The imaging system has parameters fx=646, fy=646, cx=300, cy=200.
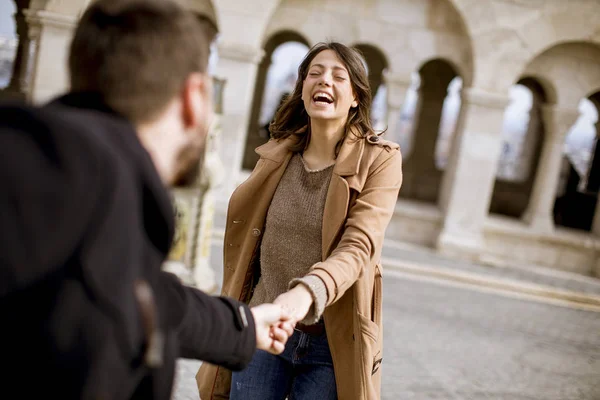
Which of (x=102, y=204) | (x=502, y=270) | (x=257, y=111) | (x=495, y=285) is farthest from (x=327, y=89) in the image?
(x=257, y=111)

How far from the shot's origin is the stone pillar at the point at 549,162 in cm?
1016

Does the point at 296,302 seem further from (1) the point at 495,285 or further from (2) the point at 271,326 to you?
(1) the point at 495,285

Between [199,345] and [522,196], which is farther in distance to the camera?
[522,196]

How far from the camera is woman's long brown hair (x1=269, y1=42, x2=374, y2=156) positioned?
6.89ft

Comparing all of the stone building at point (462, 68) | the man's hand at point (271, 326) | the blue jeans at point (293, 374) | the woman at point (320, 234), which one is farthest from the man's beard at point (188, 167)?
the stone building at point (462, 68)

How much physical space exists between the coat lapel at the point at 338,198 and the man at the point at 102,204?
37.6 inches

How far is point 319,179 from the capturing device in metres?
2.04

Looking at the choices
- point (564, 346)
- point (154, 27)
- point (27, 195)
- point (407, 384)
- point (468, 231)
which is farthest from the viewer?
point (468, 231)

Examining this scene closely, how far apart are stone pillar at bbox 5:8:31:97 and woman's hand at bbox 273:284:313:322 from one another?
1286cm

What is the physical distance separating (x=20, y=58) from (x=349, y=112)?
1379 cm

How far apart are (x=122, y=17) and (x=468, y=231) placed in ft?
30.3

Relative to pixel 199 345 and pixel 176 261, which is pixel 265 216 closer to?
pixel 199 345

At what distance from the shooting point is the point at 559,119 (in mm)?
10156

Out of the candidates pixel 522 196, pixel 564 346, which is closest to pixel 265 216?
pixel 564 346
